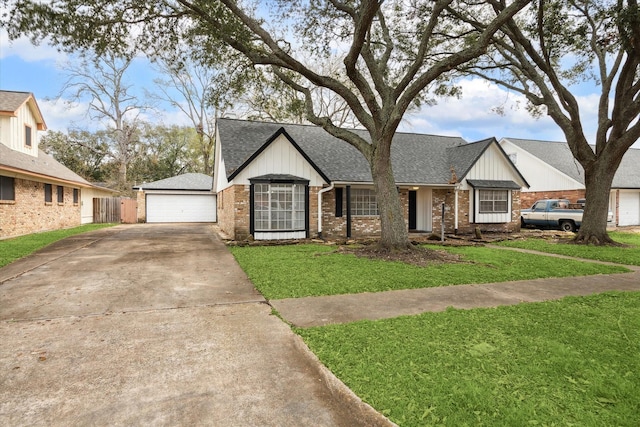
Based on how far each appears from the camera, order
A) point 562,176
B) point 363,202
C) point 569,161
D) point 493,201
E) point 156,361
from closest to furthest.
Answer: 1. point 156,361
2. point 363,202
3. point 493,201
4. point 562,176
5. point 569,161

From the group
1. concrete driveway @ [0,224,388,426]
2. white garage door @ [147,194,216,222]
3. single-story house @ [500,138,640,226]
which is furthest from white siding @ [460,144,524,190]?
white garage door @ [147,194,216,222]

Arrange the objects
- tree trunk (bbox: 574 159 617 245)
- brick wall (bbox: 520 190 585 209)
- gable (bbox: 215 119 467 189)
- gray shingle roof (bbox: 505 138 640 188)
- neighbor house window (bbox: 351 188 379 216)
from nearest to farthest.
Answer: tree trunk (bbox: 574 159 617 245)
gable (bbox: 215 119 467 189)
neighbor house window (bbox: 351 188 379 216)
brick wall (bbox: 520 190 585 209)
gray shingle roof (bbox: 505 138 640 188)

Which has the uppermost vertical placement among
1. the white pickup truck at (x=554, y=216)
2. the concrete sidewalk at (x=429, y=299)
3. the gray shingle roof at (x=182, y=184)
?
the gray shingle roof at (x=182, y=184)

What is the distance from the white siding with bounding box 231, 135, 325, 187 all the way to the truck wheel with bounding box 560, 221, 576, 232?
13.2m

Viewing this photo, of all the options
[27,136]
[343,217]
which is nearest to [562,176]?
[343,217]

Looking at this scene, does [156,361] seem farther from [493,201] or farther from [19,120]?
[19,120]

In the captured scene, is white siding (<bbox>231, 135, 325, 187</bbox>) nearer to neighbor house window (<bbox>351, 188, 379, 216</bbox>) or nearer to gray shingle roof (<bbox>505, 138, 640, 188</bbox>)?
neighbor house window (<bbox>351, 188, 379, 216</bbox>)

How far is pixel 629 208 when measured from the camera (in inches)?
906

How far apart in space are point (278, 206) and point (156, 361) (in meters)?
10.9

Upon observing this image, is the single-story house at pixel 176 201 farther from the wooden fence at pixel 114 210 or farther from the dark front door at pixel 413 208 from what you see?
the dark front door at pixel 413 208

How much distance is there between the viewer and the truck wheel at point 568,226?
58.9 feet

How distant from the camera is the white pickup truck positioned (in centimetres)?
1783

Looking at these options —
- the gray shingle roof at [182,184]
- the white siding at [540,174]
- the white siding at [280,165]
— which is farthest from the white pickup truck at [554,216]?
the gray shingle roof at [182,184]

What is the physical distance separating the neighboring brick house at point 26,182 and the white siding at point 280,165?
896cm
